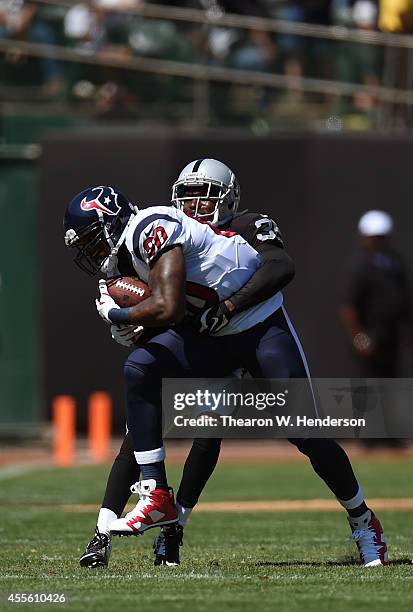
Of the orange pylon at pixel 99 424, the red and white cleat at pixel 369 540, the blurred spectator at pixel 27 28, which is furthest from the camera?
the blurred spectator at pixel 27 28

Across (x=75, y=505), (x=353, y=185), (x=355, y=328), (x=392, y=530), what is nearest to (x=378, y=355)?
(x=355, y=328)

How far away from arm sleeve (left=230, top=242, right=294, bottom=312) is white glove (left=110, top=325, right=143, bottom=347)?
0.47 m

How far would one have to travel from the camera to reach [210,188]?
22.7 ft

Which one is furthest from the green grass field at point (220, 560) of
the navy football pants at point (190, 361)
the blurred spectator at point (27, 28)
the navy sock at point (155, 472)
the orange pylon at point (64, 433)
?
the blurred spectator at point (27, 28)

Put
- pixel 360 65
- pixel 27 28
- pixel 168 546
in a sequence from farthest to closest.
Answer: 1. pixel 27 28
2. pixel 360 65
3. pixel 168 546

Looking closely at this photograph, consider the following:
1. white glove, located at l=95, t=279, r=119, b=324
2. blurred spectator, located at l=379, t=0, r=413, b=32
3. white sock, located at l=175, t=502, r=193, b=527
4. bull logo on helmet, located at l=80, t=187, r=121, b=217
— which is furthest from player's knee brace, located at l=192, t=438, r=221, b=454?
blurred spectator, located at l=379, t=0, r=413, b=32

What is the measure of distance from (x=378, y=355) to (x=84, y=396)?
3.28 m

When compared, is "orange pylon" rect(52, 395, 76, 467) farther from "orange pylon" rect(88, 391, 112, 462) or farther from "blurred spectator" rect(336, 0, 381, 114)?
"blurred spectator" rect(336, 0, 381, 114)

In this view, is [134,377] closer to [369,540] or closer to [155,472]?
[155,472]

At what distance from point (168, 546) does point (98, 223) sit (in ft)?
5.19

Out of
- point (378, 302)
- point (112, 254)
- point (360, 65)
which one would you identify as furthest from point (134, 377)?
point (360, 65)

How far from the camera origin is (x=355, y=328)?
588 inches

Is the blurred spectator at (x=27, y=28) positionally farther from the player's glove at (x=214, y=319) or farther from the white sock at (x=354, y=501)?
the white sock at (x=354, y=501)

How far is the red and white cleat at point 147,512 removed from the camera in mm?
6367
